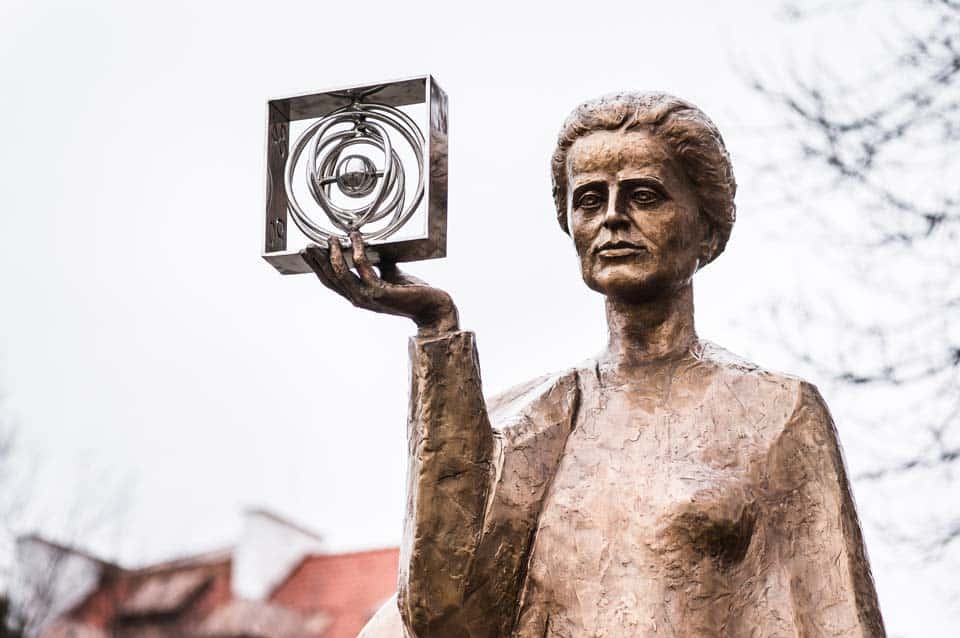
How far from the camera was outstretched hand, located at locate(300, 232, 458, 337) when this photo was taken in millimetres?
5090

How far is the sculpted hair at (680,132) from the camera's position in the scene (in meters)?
5.54

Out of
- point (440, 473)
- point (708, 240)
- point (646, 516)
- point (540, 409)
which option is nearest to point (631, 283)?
point (708, 240)

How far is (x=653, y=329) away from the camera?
5.72 metres

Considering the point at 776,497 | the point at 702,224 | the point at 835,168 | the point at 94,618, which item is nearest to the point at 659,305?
the point at 702,224

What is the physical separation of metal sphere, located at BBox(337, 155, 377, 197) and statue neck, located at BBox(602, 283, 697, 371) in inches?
36.3

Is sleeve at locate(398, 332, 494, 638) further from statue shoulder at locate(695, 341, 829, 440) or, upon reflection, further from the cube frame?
statue shoulder at locate(695, 341, 829, 440)

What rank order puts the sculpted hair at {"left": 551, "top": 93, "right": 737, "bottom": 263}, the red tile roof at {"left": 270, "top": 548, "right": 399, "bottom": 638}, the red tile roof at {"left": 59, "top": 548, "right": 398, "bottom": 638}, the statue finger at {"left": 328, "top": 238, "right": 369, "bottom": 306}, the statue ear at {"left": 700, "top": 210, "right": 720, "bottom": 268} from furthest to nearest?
the red tile roof at {"left": 59, "top": 548, "right": 398, "bottom": 638}
the red tile roof at {"left": 270, "top": 548, "right": 399, "bottom": 638}
the statue ear at {"left": 700, "top": 210, "right": 720, "bottom": 268}
the sculpted hair at {"left": 551, "top": 93, "right": 737, "bottom": 263}
the statue finger at {"left": 328, "top": 238, "right": 369, "bottom": 306}

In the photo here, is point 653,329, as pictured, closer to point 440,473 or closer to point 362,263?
point 440,473

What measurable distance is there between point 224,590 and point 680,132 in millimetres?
25955

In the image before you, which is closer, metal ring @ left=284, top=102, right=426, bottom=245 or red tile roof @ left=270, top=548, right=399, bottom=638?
metal ring @ left=284, top=102, right=426, bottom=245

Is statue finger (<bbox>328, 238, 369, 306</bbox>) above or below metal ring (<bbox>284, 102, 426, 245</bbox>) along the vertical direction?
below

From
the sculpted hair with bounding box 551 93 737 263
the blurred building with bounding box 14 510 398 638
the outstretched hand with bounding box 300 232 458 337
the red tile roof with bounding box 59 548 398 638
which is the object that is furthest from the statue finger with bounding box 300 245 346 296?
the red tile roof with bounding box 59 548 398 638

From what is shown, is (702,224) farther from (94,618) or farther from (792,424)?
(94,618)

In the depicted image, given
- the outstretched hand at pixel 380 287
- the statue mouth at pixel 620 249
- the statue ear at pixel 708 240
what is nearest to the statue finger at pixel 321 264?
the outstretched hand at pixel 380 287
